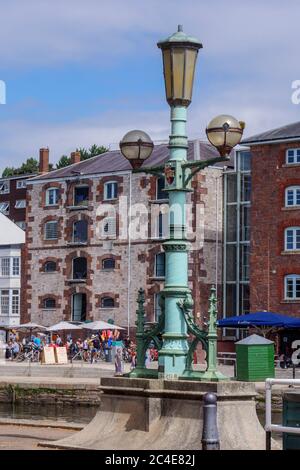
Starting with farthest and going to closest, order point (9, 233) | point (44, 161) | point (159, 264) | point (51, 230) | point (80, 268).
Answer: point (9, 233), point (44, 161), point (51, 230), point (80, 268), point (159, 264)

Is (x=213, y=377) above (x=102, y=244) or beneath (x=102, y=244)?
beneath

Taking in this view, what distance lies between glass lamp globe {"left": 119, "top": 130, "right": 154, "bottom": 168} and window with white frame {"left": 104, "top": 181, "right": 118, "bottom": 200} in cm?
5157

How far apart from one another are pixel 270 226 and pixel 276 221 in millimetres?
481

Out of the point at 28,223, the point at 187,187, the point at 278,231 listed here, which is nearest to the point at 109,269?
the point at 28,223

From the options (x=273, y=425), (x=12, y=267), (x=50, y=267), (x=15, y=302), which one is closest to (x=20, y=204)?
(x=12, y=267)

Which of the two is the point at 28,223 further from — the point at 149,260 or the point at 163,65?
the point at 163,65

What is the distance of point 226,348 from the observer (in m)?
57.7

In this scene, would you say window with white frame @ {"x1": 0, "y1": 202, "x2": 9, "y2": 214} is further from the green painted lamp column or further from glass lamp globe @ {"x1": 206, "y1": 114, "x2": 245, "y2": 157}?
glass lamp globe @ {"x1": 206, "y1": 114, "x2": 245, "y2": 157}

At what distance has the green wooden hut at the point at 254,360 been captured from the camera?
3962cm

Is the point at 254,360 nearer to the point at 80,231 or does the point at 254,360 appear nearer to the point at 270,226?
the point at 270,226

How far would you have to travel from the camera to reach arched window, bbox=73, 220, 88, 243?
7031 centimetres

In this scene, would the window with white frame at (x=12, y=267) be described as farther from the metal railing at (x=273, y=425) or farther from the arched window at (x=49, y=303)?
the metal railing at (x=273, y=425)

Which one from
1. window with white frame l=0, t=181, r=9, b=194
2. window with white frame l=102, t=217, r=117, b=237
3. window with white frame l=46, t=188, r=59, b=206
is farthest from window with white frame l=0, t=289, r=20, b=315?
window with white frame l=0, t=181, r=9, b=194

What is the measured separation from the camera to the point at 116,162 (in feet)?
230
